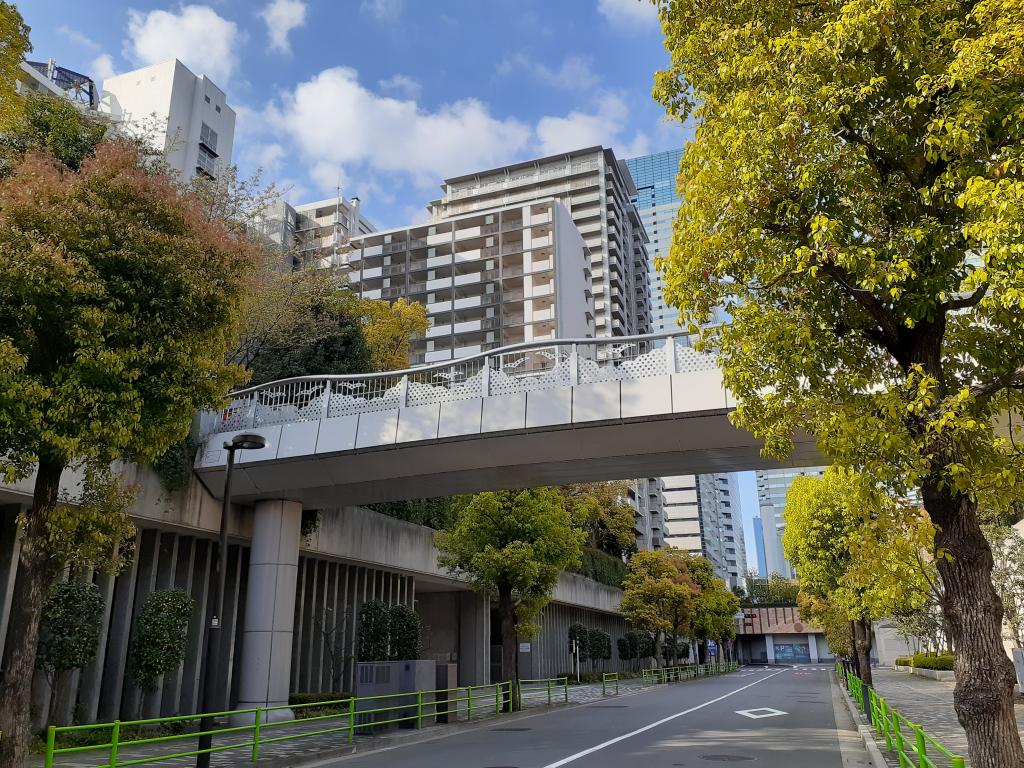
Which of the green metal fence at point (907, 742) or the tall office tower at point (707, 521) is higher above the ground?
the tall office tower at point (707, 521)

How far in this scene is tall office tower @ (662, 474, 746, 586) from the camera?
4405 inches

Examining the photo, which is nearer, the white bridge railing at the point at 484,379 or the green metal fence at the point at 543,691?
the white bridge railing at the point at 484,379

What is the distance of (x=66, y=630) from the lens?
1352 cm

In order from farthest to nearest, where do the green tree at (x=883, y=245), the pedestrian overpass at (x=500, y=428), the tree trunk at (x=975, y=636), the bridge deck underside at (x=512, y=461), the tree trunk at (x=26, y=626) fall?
the bridge deck underside at (x=512, y=461) < the pedestrian overpass at (x=500, y=428) < the tree trunk at (x=26, y=626) < the green tree at (x=883, y=245) < the tree trunk at (x=975, y=636)

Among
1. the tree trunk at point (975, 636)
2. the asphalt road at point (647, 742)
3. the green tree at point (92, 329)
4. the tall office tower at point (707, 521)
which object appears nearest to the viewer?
the tree trunk at point (975, 636)

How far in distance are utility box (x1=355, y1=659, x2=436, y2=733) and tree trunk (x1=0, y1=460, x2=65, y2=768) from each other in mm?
8205

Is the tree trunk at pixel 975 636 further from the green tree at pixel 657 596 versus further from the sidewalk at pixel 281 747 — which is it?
the green tree at pixel 657 596

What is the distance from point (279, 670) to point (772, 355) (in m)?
15.5

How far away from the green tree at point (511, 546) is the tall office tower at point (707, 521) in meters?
74.5

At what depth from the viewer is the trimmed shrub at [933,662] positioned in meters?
39.8

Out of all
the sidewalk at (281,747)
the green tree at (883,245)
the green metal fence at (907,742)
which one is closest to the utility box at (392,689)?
the sidewalk at (281,747)

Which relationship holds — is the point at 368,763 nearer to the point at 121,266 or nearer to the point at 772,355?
the point at 121,266

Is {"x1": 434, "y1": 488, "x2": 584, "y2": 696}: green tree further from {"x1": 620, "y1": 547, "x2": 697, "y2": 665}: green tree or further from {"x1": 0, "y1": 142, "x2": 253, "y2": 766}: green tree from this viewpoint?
{"x1": 620, "y1": 547, "x2": 697, "y2": 665}: green tree

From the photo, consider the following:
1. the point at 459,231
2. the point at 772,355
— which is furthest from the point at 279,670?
the point at 459,231
